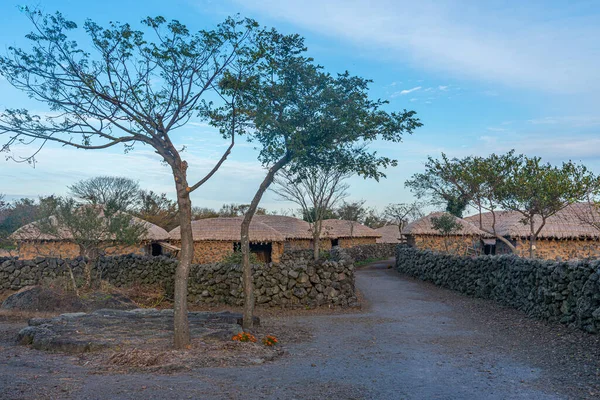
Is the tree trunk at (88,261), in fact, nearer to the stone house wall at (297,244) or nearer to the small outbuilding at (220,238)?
the small outbuilding at (220,238)

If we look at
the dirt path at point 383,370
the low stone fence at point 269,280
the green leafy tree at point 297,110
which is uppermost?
the green leafy tree at point 297,110

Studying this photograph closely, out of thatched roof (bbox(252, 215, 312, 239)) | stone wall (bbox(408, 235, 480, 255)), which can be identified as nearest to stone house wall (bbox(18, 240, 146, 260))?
thatched roof (bbox(252, 215, 312, 239))

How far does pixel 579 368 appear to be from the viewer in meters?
7.79

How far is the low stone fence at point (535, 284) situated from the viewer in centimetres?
1039

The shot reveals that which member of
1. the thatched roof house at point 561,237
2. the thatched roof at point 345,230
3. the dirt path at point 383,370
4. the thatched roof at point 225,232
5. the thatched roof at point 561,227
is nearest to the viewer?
the dirt path at point 383,370

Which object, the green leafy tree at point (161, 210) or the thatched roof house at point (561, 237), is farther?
the green leafy tree at point (161, 210)

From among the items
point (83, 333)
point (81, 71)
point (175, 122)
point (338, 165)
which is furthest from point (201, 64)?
point (83, 333)

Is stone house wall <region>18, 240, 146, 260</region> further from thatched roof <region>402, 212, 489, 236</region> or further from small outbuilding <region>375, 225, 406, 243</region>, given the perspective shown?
small outbuilding <region>375, 225, 406, 243</region>

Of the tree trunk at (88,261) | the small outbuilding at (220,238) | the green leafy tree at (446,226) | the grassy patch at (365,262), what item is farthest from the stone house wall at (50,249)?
the green leafy tree at (446,226)

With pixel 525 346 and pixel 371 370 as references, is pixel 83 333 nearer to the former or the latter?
pixel 371 370

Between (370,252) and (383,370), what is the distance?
35.0 metres

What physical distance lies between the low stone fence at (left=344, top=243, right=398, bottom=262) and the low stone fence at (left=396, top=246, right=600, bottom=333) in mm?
17853

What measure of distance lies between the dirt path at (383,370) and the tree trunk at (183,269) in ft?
4.20

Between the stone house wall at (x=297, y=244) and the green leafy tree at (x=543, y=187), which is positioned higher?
the green leafy tree at (x=543, y=187)
